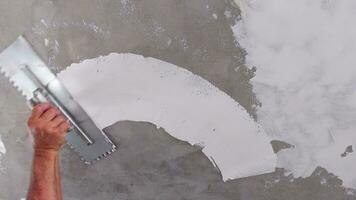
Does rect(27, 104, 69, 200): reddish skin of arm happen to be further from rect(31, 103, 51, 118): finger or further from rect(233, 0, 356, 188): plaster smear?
rect(233, 0, 356, 188): plaster smear

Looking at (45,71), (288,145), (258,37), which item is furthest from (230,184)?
(45,71)

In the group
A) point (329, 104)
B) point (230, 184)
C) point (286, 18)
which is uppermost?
point (286, 18)

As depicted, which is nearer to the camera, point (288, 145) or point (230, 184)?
point (288, 145)

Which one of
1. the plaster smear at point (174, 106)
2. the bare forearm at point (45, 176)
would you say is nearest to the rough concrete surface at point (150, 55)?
the plaster smear at point (174, 106)

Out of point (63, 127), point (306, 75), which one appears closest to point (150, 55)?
point (63, 127)

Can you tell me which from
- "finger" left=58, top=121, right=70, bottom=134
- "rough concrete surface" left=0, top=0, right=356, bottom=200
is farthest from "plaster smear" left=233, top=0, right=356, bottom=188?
"finger" left=58, top=121, right=70, bottom=134

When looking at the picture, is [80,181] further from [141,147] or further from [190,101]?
[190,101]

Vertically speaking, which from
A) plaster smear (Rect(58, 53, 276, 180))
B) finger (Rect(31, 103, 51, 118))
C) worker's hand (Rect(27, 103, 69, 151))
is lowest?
worker's hand (Rect(27, 103, 69, 151))
